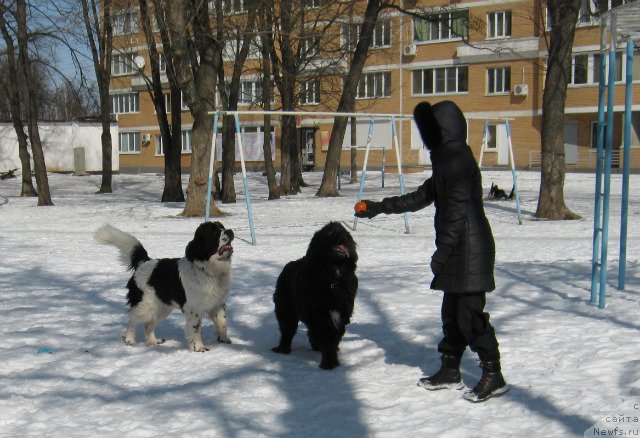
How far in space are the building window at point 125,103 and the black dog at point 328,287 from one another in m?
56.9

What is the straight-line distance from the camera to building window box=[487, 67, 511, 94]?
42.9 meters

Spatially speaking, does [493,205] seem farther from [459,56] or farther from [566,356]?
[459,56]

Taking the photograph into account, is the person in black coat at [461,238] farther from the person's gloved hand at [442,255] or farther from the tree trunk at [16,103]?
the tree trunk at [16,103]

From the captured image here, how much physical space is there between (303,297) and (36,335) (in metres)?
2.93

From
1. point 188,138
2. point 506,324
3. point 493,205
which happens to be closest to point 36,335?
point 506,324

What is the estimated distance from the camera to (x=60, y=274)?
10758 millimetres

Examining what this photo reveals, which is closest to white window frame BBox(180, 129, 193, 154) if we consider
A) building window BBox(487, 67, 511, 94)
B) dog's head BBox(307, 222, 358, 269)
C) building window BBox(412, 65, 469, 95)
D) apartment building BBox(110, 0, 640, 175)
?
apartment building BBox(110, 0, 640, 175)

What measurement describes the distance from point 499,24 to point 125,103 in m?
32.5

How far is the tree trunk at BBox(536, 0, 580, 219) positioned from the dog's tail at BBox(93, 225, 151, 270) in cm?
1165

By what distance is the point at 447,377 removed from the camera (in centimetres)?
507

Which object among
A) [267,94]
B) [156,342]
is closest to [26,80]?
[267,94]

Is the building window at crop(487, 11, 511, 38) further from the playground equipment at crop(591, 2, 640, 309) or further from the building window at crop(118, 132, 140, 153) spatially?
the playground equipment at crop(591, 2, 640, 309)

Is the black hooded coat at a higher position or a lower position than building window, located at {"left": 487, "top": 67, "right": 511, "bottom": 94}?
lower

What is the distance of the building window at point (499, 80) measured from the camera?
4294 cm
